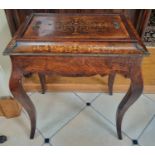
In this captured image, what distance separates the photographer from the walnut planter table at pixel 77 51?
709 millimetres

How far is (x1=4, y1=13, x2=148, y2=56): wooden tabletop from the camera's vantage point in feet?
2.33

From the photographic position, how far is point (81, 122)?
121 centimetres

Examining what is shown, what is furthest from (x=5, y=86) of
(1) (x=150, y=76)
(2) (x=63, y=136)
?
(1) (x=150, y=76)

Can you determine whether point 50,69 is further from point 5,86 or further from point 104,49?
point 5,86

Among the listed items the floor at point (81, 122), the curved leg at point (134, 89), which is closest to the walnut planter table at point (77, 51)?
the curved leg at point (134, 89)

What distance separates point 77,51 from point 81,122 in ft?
2.09

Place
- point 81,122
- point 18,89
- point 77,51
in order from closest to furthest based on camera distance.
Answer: point 77,51 < point 18,89 < point 81,122

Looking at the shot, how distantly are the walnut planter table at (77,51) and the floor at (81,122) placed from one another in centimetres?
37

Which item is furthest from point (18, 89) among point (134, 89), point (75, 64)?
point (134, 89)

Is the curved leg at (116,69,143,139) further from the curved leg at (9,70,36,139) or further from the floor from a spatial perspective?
the curved leg at (9,70,36,139)

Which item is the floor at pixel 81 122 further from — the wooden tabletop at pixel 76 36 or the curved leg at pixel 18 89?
the wooden tabletop at pixel 76 36

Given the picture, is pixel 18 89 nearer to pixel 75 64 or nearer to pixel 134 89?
pixel 75 64

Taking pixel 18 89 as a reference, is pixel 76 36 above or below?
above

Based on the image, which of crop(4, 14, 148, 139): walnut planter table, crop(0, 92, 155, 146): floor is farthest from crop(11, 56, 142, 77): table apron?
crop(0, 92, 155, 146): floor
